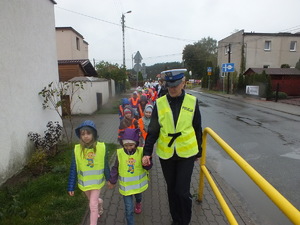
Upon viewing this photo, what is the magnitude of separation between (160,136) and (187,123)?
1.17 feet

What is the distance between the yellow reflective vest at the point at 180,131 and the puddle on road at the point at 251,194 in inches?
63.6

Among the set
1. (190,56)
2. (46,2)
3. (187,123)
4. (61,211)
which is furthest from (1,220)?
(190,56)

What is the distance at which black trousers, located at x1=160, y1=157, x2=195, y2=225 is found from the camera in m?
2.74

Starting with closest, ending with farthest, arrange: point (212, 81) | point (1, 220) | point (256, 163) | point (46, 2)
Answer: point (1, 220), point (256, 163), point (46, 2), point (212, 81)

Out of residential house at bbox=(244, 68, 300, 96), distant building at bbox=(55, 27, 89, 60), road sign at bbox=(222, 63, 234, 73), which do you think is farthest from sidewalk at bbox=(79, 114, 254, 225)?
road sign at bbox=(222, 63, 234, 73)

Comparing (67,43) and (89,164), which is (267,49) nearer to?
(67,43)

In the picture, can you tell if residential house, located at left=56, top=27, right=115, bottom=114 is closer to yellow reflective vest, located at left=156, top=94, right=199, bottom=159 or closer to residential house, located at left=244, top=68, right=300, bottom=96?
yellow reflective vest, located at left=156, top=94, right=199, bottom=159

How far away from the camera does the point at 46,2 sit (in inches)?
250

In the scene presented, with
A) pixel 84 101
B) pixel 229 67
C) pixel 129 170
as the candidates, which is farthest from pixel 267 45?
pixel 129 170

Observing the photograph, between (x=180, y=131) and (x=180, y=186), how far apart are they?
61 centimetres

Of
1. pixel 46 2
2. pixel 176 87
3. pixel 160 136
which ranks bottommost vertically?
pixel 160 136

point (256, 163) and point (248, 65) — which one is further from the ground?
point (248, 65)

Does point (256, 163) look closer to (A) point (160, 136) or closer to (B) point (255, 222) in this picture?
(B) point (255, 222)

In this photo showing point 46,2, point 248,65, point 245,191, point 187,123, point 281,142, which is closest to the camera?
point 187,123
